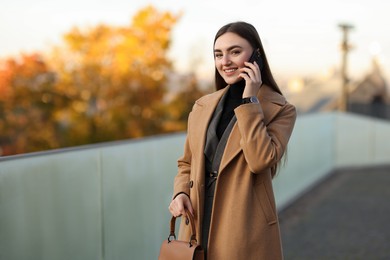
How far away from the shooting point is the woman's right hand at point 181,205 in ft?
8.50

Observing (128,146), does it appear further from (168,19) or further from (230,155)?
(168,19)

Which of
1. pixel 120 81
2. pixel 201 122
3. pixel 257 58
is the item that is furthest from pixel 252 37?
pixel 120 81

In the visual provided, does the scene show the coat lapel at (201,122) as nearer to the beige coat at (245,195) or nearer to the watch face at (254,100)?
the beige coat at (245,195)

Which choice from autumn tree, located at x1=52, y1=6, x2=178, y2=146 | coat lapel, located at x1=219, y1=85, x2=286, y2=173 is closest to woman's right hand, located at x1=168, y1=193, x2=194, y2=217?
coat lapel, located at x1=219, y1=85, x2=286, y2=173

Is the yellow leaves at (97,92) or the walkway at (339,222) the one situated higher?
the walkway at (339,222)

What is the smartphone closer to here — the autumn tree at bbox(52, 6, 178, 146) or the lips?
the lips

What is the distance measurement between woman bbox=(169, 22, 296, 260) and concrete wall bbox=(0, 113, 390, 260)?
103cm

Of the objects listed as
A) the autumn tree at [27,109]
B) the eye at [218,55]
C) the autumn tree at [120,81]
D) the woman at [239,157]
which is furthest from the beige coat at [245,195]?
the autumn tree at [27,109]

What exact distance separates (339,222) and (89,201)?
186 inches

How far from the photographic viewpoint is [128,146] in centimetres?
452

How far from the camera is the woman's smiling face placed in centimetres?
251

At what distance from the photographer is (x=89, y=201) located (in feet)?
12.8

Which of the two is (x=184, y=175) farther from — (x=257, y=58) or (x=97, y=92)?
(x=97, y=92)

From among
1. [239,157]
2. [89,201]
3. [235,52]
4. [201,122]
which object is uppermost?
[235,52]
